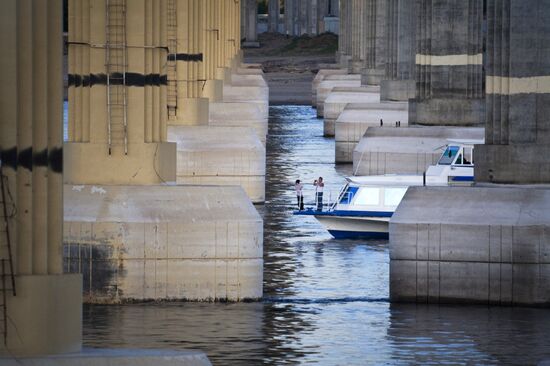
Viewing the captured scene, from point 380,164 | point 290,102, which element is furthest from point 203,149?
point 290,102

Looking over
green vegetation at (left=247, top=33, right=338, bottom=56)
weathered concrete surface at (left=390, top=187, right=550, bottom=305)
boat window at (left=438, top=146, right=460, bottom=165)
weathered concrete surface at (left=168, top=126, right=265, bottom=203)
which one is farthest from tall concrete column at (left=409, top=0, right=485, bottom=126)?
green vegetation at (left=247, top=33, right=338, bottom=56)

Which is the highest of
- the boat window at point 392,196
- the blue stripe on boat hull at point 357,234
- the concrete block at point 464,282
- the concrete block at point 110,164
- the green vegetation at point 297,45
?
the green vegetation at point 297,45

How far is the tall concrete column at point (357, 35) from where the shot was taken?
5163 inches

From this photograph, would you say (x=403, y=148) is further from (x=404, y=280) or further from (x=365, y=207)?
(x=404, y=280)

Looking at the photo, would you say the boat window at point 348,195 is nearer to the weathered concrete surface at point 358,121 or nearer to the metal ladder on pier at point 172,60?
the metal ladder on pier at point 172,60

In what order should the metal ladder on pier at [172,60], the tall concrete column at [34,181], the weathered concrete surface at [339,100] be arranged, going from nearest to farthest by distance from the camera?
the tall concrete column at [34,181] < the metal ladder on pier at [172,60] < the weathered concrete surface at [339,100]

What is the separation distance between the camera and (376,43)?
11275 centimetres

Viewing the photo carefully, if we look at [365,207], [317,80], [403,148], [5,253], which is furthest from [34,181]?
[317,80]

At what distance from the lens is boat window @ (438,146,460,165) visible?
56.4 m

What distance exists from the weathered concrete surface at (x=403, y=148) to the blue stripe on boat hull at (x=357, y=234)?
541 inches

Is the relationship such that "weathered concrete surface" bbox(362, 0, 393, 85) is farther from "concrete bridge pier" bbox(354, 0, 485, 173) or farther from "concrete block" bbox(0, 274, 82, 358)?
"concrete block" bbox(0, 274, 82, 358)

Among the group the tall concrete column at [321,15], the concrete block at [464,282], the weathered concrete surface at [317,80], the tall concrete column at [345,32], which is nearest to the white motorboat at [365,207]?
the concrete block at [464,282]

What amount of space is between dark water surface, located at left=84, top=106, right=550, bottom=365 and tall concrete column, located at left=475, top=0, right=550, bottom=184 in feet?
12.4

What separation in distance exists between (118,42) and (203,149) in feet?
55.0
